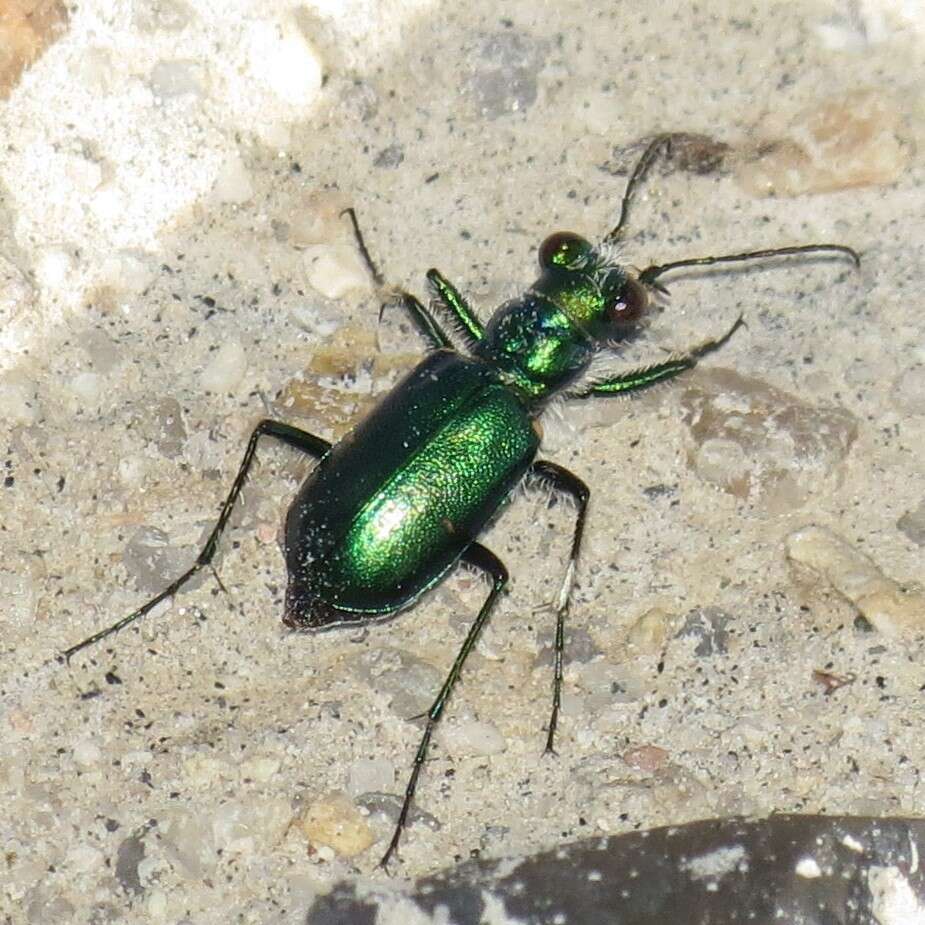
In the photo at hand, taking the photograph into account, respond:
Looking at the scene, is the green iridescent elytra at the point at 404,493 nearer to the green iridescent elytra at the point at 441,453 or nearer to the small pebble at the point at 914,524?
the green iridescent elytra at the point at 441,453

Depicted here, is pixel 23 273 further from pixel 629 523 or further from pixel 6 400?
pixel 629 523

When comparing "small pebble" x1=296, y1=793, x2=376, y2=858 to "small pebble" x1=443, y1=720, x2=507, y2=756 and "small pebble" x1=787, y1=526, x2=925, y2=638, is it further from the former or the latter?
"small pebble" x1=787, y1=526, x2=925, y2=638

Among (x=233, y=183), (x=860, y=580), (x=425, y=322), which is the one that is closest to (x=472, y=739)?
(x=860, y=580)

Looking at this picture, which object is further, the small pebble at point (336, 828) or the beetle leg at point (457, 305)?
the beetle leg at point (457, 305)

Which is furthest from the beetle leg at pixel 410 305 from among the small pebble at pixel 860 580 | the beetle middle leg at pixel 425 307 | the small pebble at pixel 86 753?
the small pebble at pixel 86 753

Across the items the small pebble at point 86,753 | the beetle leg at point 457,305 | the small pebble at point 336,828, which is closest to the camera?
the small pebble at point 336,828

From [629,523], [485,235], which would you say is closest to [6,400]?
[485,235]

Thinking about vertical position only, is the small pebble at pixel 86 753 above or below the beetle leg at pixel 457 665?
above
